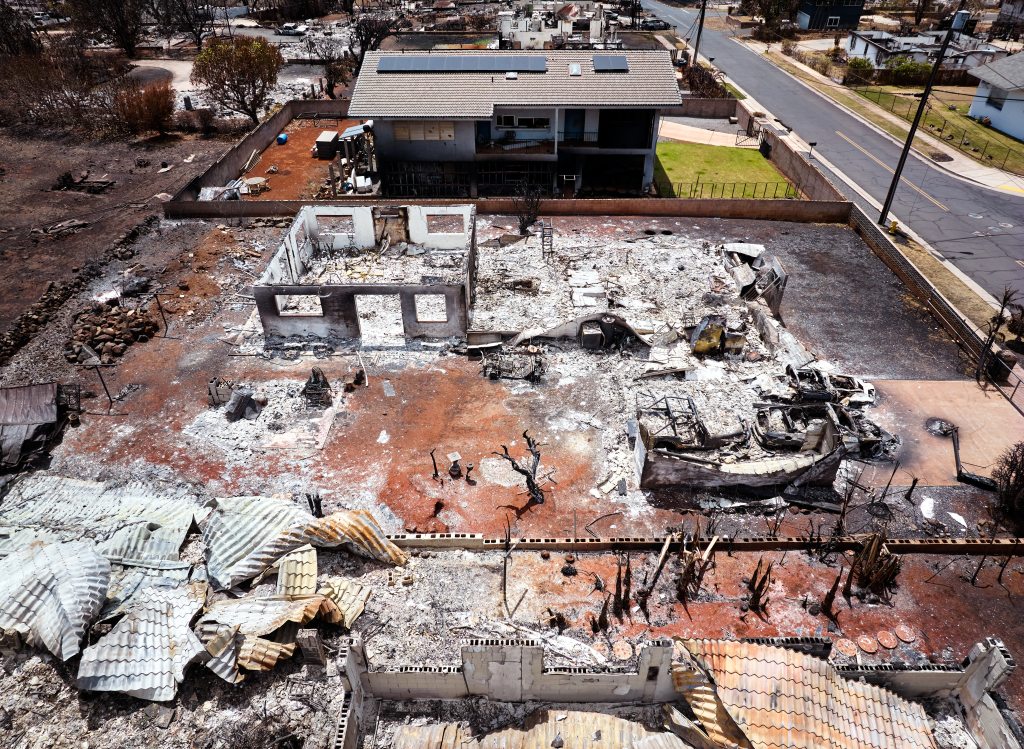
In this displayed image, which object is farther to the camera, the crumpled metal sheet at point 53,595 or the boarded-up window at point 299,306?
the boarded-up window at point 299,306

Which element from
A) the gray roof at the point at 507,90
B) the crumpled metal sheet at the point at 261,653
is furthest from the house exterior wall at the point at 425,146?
the crumpled metal sheet at the point at 261,653

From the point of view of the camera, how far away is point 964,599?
618 inches

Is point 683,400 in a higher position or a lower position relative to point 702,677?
lower

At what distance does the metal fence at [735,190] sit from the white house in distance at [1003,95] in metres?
20.4

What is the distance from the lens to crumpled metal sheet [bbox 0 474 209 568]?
15.6 meters

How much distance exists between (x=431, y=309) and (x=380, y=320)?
2.15 m

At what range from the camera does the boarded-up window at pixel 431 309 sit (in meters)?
25.9

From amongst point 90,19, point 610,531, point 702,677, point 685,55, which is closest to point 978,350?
point 610,531

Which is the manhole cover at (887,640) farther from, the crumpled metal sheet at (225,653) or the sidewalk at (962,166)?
the sidewalk at (962,166)

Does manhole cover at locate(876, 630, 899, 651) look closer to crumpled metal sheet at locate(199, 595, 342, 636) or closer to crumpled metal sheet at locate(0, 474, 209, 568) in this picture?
crumpled metal sheet at locate(199, 595, 342, 636)

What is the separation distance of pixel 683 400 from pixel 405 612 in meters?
11.4

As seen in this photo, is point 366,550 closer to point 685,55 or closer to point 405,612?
point 405,612

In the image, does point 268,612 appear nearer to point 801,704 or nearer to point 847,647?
point 801,704

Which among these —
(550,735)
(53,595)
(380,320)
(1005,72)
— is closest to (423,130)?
(380,320)
